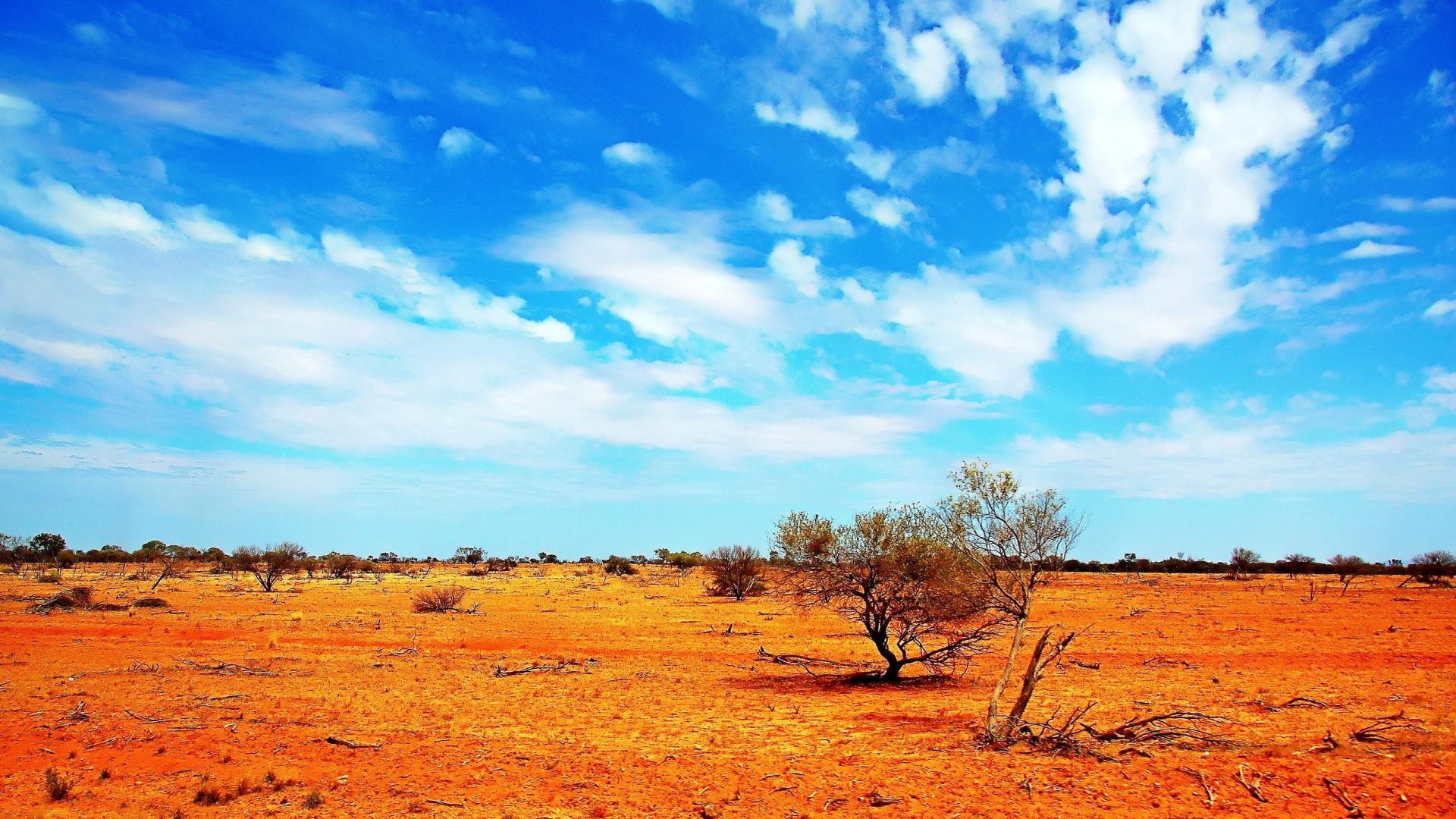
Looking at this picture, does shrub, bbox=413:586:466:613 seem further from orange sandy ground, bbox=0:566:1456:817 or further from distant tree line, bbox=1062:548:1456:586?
distant tree line, bbox=1062:548:1456:586

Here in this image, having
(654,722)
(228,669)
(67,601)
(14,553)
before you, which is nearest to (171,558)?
(14,553)

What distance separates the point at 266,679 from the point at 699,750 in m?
13.8

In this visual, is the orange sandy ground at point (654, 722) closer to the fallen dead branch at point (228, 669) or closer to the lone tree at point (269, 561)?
the fallen dead branch at point (228, 669)

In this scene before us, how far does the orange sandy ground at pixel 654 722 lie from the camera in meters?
10.2

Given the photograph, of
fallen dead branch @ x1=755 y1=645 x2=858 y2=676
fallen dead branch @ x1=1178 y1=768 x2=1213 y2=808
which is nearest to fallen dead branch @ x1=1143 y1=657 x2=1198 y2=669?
fallen dead branch @ x1=755 y1=645 x2=858 y2=676

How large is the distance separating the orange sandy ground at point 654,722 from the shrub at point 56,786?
0.50 feet

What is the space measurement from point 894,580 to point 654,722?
7047 millimetres

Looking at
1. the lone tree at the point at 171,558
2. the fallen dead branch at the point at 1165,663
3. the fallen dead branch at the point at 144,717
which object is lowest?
the fallen dead branch at the point at 144,717

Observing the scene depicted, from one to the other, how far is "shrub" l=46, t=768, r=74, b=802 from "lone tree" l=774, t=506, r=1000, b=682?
46.8 feet

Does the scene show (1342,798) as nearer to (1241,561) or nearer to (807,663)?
(807,663)

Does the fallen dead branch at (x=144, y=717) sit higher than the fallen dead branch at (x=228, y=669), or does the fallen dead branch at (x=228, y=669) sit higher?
the fallen dead branch at (x=228, y=669)

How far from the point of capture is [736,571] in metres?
55.2

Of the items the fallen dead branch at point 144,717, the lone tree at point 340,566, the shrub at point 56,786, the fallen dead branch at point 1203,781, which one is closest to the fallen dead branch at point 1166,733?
the fallen dead branch at point 1203,781

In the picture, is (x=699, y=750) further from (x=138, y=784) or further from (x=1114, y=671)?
(x=1114, y=671)
